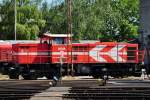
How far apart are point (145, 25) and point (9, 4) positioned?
27.8 m

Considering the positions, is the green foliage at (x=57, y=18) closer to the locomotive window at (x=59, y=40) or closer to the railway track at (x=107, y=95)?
the locomotive window at (x=59, y=40)

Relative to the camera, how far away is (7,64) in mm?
41625

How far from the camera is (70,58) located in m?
38.4

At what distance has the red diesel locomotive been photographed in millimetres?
38219

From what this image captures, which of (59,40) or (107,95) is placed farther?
(59,40)

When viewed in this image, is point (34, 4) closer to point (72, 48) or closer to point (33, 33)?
point (33, 33)

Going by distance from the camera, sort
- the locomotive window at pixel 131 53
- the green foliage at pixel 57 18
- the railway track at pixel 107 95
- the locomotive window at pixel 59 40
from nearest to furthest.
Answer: the railway track at pixel 107 95, the locomotive window at pixel 59 40, the locomotive window at pixel 131 53, the green foliage at pixel 57 18

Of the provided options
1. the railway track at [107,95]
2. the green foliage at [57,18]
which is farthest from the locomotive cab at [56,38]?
the green foliage at [57,18]

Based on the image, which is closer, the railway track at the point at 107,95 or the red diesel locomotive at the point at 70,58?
the railway track at the point at 107,95

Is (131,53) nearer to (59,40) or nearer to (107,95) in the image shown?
(59,40)

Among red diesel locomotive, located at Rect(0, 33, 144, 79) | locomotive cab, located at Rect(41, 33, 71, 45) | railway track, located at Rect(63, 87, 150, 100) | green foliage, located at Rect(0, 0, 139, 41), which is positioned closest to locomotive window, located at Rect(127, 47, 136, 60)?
red diesel locomotive, located at Rect(0, 33, 144, 79)

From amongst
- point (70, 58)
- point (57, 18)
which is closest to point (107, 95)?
point (70, 58)

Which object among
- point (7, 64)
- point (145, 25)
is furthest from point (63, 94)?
point (145, 25)

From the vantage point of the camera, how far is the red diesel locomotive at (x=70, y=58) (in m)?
38.2
